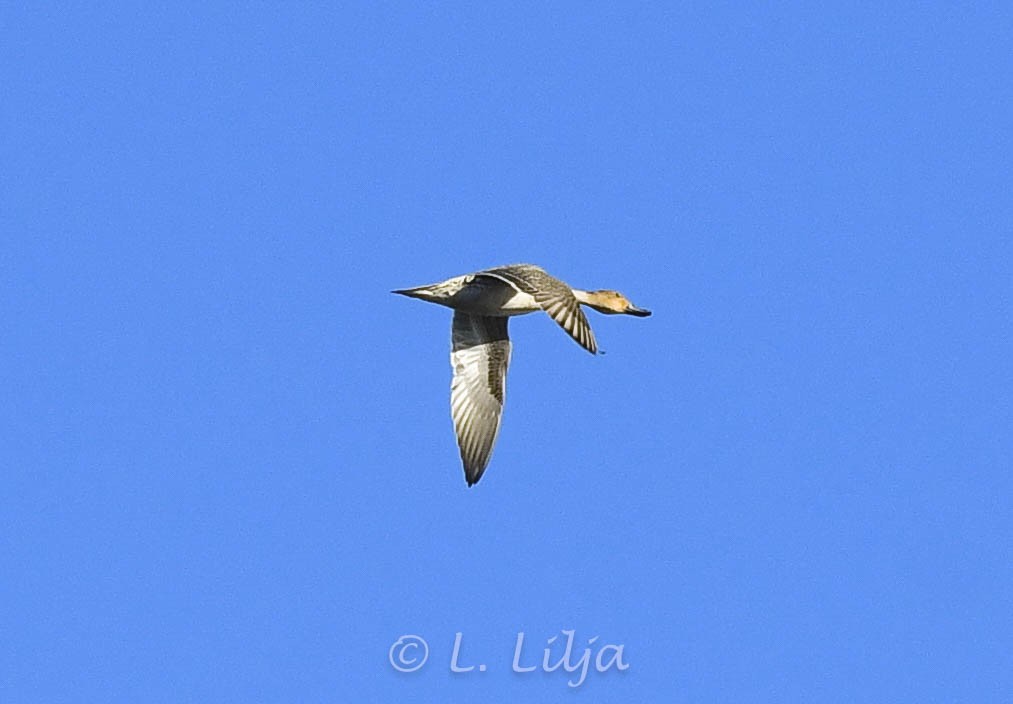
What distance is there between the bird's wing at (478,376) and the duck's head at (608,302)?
1064mm

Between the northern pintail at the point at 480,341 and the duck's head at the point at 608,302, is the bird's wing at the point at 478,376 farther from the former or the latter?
the duck's head at the point at 608,302

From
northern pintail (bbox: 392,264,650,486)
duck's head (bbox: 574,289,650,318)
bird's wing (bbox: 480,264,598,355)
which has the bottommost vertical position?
bird's wing (bbox: 480,264,598,355)

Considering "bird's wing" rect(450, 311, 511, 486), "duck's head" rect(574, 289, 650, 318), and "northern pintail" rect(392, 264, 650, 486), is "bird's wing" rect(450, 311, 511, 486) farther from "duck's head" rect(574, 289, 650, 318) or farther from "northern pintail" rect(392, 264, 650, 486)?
"duck's head" rect(574, 289, 650, 318)

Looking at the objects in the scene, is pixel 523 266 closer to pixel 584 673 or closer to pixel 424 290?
pixel 424 290

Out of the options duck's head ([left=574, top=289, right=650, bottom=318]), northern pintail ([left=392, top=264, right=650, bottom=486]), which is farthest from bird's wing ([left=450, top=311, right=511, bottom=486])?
duck's head ([left=574, top=289, right=650, bottom=318])

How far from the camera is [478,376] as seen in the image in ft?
65.1

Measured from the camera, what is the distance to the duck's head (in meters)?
19.8

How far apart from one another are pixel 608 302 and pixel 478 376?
182 centimetres

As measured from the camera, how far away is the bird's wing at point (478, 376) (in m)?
19.5

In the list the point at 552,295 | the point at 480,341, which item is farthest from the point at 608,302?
the point at 552,295

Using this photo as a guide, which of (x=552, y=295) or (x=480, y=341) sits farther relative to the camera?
(x=480, y=341)

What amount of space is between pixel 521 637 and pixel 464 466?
2.74 meters

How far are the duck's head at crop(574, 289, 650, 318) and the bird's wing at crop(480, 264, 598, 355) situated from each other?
1972 mm

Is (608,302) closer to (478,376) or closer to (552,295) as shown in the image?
(478,376)
